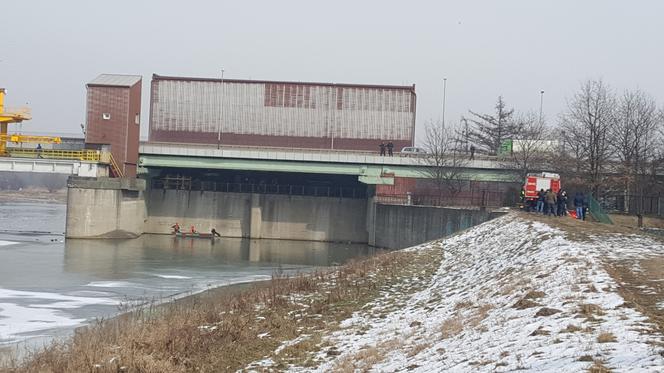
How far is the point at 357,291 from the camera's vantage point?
2073 centimetres

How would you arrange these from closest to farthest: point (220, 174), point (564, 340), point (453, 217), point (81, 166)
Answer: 1. point (564, 340)
2. point (453, 217)
3. point (81, 166)
4. point (220, 174)

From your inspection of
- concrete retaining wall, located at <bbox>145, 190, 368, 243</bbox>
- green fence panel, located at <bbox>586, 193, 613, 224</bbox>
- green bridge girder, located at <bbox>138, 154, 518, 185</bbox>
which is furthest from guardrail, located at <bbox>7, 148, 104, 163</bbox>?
green fence panel, located at <bbox>586, 193, 613, 224</bbox>

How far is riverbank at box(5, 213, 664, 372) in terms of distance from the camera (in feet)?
34.6

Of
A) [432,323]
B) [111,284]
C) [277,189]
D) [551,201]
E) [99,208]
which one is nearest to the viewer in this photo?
[432,323]

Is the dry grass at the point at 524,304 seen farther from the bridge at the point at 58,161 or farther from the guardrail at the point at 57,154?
the guardrail at the point at 57,154

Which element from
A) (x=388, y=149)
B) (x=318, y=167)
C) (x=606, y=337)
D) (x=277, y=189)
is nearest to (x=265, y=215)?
(x=277, y=189)

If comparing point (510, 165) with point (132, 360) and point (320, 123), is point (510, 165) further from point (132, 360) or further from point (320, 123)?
point (132, 360)

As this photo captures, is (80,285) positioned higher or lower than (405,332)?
lower

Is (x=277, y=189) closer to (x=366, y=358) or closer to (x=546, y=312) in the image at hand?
(x=366, y=358)

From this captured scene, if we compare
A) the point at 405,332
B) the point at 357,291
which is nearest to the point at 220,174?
the point at 357,291

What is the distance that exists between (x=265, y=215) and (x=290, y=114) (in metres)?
10.7

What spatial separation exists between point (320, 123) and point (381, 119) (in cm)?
611

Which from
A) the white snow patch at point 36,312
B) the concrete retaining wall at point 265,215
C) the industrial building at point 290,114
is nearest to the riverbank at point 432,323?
the white snow patch at point 36,312

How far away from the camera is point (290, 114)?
74.9 m
